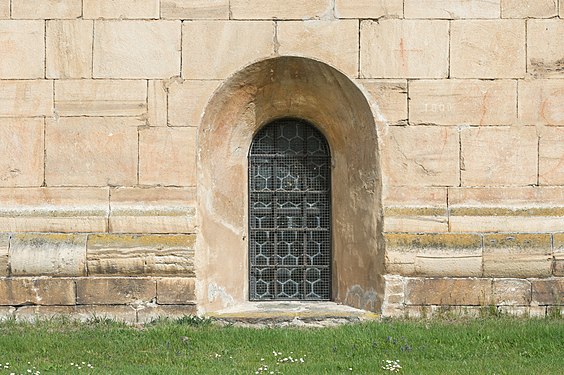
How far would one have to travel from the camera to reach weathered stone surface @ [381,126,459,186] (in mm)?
7977

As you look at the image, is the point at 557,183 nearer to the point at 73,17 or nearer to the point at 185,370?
the point at 185,370

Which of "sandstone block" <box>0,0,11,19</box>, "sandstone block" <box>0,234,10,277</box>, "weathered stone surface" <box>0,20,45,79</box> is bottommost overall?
"sandstone block" <box>0,234,10,277</box>

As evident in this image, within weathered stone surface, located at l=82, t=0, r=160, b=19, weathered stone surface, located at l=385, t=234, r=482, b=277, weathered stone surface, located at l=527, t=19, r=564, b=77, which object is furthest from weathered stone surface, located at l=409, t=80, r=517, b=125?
weathered stone surface, located at l=82, t=0, r=160, b=19

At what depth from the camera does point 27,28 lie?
8.02m

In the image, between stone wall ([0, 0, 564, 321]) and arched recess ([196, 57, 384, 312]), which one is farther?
arched recess ([196, 57, 384, 312])

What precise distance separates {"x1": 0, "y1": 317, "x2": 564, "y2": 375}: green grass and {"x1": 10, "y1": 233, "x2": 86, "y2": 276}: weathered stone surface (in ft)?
1.78

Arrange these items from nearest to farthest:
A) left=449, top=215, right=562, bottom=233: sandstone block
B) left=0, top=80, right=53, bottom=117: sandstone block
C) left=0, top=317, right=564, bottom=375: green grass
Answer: left=0, top=317, right=564, bottom=375: green grass
left=449, top=215, right=562, bottom=233: sandstone block
left=0, top=80, right=53, bottom=117: sandstone block

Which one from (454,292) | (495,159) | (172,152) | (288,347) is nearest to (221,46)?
(172,152)

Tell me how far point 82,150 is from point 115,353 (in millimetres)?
2464

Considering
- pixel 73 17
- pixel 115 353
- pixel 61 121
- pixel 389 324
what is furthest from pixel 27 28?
pixel 389 324

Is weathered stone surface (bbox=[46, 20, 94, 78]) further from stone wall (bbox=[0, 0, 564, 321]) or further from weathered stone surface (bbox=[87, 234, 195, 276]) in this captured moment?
weathered stone surface (bbox=[87, 234, 195, 276])

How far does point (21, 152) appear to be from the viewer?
7980mm

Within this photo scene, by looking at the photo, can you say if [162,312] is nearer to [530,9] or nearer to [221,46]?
[221,46]

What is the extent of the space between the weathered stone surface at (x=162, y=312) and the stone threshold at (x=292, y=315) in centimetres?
29
